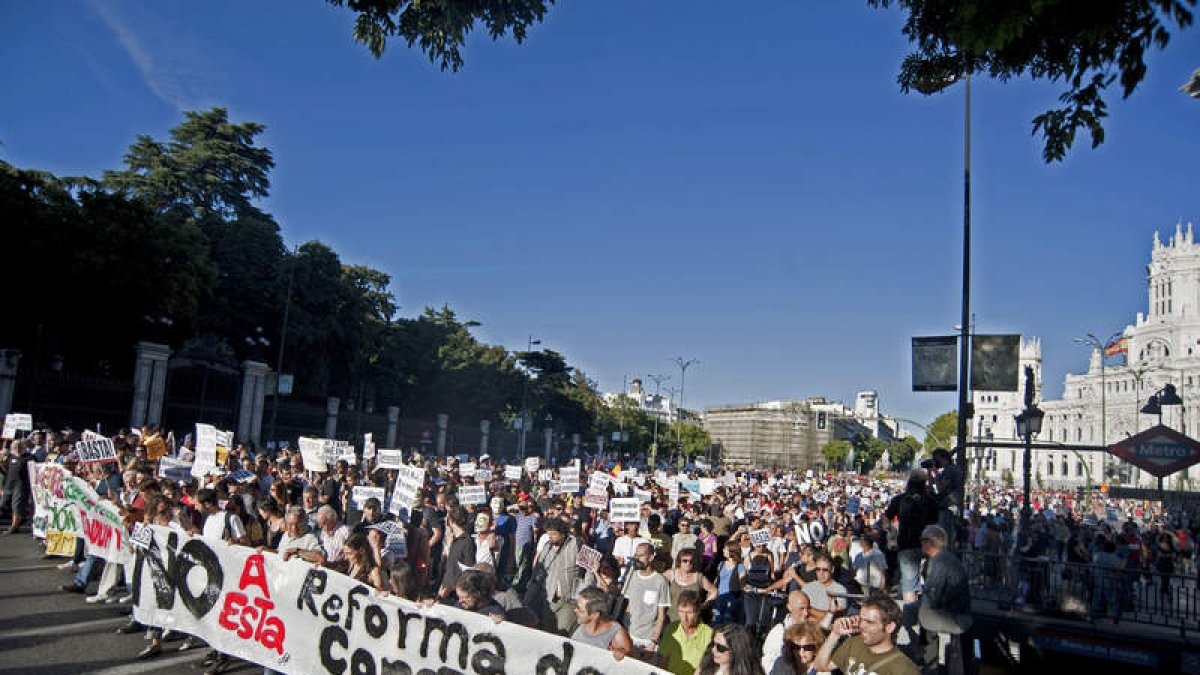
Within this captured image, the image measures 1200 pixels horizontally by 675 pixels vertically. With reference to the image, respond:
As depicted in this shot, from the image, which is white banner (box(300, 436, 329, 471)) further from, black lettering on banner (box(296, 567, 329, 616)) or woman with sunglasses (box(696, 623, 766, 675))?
woman with sunglasses (box(696, 623, 766, 675))

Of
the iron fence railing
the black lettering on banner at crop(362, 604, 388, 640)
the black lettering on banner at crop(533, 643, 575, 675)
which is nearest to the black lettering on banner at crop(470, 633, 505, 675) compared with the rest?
the black lettering on banner at crop(533, 643, 575, 675)

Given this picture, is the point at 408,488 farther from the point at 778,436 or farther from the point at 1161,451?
the point at 778,436

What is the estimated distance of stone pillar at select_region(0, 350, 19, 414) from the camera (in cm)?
2678

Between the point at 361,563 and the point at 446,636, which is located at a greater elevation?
the point at 361,563

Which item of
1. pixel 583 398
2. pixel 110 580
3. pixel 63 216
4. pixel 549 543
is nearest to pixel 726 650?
pixel 549 543

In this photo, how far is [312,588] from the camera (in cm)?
727

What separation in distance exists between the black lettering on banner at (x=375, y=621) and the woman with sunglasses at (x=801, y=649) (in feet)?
10.1

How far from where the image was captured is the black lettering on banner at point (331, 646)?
6.97 metres

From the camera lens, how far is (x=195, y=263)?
113ft

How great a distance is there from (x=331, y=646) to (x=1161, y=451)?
9732 millimetres

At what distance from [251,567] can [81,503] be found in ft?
16.1

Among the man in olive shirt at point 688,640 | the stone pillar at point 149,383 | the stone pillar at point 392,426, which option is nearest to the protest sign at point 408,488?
the man in olive shirt at point 688,640

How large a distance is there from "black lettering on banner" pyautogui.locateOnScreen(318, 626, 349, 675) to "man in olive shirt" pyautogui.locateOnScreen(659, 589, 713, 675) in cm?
265

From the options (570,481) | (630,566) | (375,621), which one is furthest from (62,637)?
(570,481)
